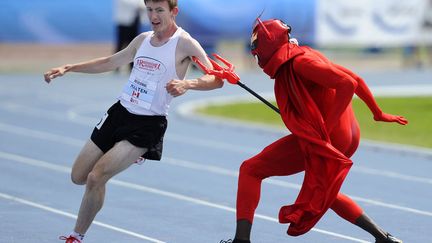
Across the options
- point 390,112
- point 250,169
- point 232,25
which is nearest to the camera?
point 250,169

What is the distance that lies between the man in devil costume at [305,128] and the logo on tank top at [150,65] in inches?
28.7

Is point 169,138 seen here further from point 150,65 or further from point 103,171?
point 103,171

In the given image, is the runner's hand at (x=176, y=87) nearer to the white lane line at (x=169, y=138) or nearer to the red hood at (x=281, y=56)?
the red hood at (x=281, y=56)

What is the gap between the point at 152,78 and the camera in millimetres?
7875

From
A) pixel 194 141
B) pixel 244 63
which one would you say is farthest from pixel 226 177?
pixel 244 63

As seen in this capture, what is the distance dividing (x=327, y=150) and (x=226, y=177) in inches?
214

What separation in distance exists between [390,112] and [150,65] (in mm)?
13827

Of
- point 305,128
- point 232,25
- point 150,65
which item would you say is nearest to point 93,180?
point 150,65

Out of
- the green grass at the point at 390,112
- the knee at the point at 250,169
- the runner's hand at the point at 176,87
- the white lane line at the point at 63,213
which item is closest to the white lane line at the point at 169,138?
the green grass at the point at 390,112

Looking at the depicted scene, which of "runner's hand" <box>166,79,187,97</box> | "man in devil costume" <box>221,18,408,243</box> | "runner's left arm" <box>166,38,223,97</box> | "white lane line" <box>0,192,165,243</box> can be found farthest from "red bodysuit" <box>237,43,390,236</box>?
"white lane line" <box>0,192,165,243</box>

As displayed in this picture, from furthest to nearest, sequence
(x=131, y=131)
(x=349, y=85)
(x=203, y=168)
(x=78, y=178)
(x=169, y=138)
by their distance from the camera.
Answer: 1. (x=169, y=138)
2. (x=203, y=168)
3. (x=78, y=178)
4. (x=131, y=131)
5. (x=349, y=85)

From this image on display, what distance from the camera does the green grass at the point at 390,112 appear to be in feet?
55.7

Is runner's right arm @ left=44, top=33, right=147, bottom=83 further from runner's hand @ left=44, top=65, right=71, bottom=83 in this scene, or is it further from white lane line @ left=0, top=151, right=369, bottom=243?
white lane line @ left=0, top=151, right=369, bottom=243

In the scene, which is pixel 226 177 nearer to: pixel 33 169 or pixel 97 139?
pixel 33 169
